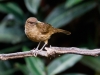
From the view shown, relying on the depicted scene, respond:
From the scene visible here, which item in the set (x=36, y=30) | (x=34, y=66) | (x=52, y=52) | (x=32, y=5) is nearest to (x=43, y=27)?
(x=36, y=30)

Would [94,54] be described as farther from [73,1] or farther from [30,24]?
[73,1]

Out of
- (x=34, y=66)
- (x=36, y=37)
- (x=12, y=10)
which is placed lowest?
(x=36, y=37)

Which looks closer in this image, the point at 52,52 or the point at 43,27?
the point at 52,52

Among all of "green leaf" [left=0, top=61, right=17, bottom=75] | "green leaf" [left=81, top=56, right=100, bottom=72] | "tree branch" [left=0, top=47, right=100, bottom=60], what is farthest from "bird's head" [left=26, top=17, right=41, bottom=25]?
"green leaf" [left=0, top=61, right=17, bottom=75]

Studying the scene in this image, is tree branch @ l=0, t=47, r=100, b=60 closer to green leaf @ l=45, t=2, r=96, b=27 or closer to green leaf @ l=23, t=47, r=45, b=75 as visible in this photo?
green leaf @ l=23, t=47, r=45, b=75

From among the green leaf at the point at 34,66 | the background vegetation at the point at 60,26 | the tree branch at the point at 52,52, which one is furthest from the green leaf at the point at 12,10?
the tree branch at the point at 52,52

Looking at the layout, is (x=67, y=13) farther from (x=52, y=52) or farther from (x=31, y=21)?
(x=52, y=52)

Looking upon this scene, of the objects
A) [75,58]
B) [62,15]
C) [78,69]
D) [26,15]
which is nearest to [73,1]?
[62,15]
